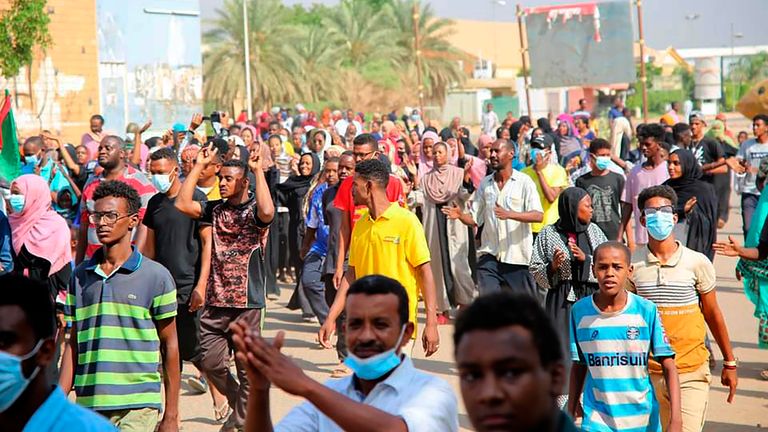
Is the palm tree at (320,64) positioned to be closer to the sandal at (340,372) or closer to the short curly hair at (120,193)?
the sandal at (340,372)

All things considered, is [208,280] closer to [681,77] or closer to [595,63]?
[595,63]

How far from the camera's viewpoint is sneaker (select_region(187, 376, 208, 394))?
10.1 m

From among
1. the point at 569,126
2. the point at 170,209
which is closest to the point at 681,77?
the point at 569,126

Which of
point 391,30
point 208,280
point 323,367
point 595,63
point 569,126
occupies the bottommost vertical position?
point 323,367

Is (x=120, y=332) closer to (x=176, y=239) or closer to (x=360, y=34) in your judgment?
(x=176, y=239)

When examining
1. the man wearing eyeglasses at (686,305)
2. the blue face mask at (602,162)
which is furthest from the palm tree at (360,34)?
the man wearing eyeglasses at (686,305)

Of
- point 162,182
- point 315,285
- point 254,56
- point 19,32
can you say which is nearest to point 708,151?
point 315,285

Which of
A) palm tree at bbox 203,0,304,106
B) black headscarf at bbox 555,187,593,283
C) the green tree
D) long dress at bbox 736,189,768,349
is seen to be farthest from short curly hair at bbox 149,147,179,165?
palm tree at bbox 203,0,304,106

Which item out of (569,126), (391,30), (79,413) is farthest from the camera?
Result: (391,30)

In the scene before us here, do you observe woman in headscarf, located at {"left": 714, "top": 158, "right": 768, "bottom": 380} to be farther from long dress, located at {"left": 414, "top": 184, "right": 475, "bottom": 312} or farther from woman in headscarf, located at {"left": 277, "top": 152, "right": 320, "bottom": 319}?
woman in headscarf, located at {"left": 277, "top": 152, "right": 320, "bottom": 319}

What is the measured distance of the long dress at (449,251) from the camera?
42.9 ft

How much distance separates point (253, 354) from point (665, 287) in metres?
4.03

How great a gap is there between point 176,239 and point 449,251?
204 inches

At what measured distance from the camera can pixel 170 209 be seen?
8.54m
